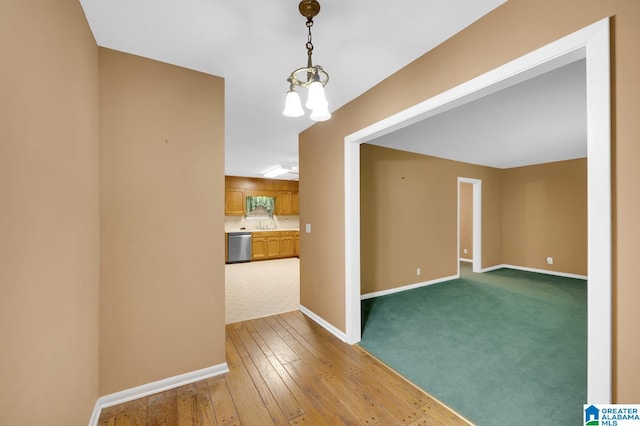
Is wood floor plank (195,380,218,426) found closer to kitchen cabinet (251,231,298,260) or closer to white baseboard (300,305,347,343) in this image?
white baseboard (300,305,347,343)

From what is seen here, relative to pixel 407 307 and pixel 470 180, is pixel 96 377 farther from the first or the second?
pixel 470 180

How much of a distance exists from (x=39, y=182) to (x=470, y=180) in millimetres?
6232

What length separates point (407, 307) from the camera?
142 inches

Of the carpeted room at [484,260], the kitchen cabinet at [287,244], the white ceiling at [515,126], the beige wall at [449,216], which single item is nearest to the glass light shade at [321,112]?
the white ceiling at [515,126]

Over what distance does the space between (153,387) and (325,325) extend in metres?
1.71

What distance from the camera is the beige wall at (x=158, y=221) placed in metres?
1.81

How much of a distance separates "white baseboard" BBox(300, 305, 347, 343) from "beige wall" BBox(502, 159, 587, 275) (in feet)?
17.7

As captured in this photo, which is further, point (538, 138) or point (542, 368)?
point (538, 138)

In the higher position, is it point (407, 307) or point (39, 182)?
point (39, 182)

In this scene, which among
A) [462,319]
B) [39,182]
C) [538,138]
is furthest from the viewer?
[538,138]

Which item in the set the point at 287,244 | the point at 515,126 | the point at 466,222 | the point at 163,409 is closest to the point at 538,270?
the point at 466,222

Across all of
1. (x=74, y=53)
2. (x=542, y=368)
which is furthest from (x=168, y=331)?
(x=542, y=368)

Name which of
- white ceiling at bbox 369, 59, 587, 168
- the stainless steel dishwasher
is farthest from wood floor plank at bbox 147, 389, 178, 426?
A: the stainless steel dishwasher

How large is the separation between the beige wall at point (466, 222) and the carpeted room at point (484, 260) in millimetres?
812
